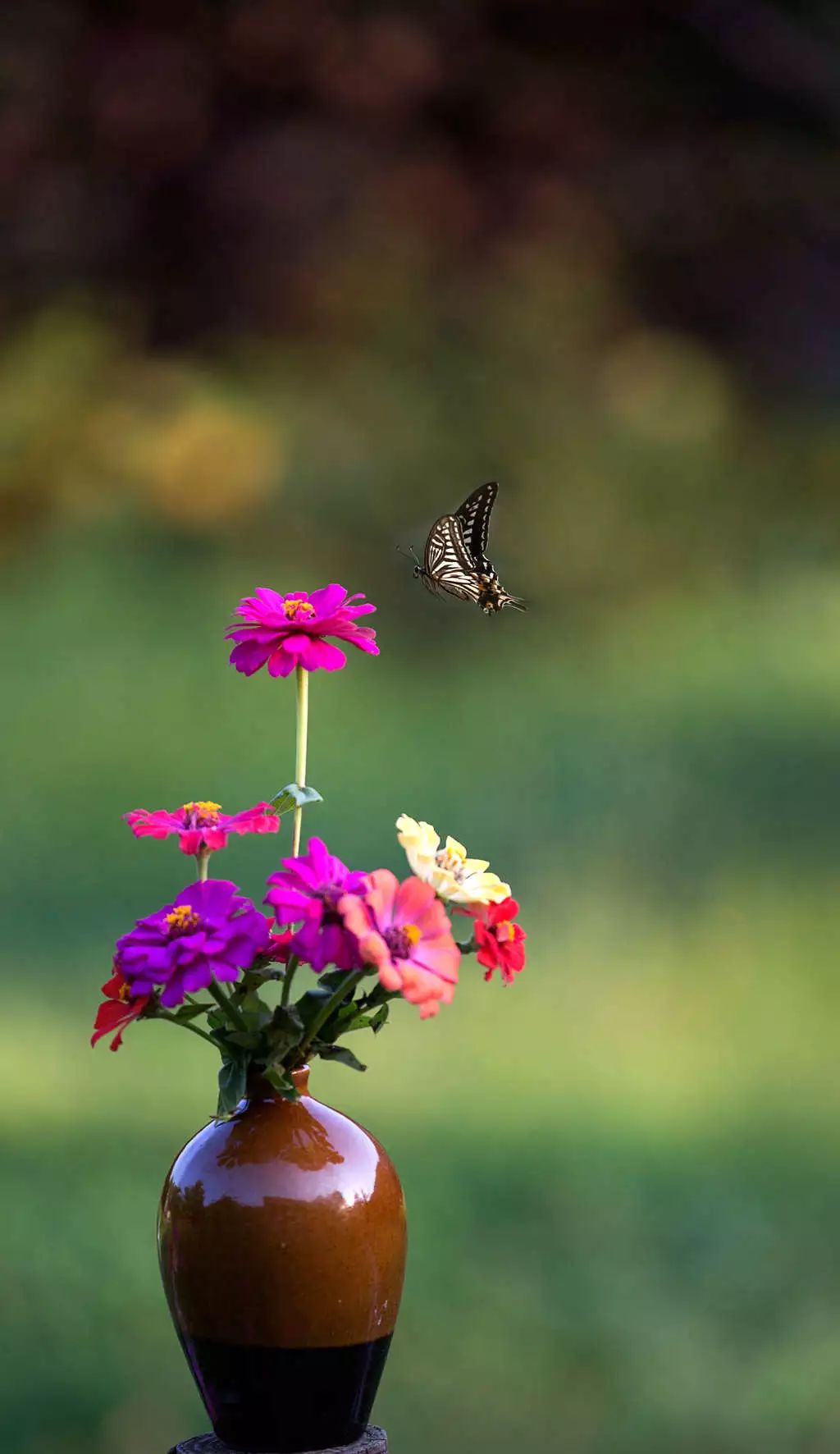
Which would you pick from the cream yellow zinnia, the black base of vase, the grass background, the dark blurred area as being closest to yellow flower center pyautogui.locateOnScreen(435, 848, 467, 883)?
the cream yellow zinnia

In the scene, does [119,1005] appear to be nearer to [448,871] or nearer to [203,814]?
[203,814]

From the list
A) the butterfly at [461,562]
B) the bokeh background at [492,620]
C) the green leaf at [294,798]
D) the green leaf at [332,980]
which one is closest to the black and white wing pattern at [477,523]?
the butterfly at [461,562]

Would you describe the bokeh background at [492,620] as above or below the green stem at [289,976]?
above

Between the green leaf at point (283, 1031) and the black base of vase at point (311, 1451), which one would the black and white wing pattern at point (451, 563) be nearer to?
the green leaf at point (283, 1031)

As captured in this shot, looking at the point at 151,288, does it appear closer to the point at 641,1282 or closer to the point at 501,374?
the point at 501,374

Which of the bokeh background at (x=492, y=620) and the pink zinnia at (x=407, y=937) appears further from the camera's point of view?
the bokeh background at (x=492, y=620)

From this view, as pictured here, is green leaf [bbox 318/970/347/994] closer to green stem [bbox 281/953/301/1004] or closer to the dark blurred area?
green stem [bbox 281/953/301/1004]

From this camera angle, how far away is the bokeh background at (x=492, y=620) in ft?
7.61

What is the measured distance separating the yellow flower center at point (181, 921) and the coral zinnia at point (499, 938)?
0.73 feet

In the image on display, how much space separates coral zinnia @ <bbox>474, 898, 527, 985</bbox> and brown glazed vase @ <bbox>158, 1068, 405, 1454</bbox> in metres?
0.19

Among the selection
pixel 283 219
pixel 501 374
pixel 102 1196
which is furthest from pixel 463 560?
pixel 102 1196

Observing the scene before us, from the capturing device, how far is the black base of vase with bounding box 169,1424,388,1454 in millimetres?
1320

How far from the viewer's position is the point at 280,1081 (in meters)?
1.32

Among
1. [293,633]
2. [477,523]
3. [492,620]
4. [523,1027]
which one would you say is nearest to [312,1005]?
[293,633]
